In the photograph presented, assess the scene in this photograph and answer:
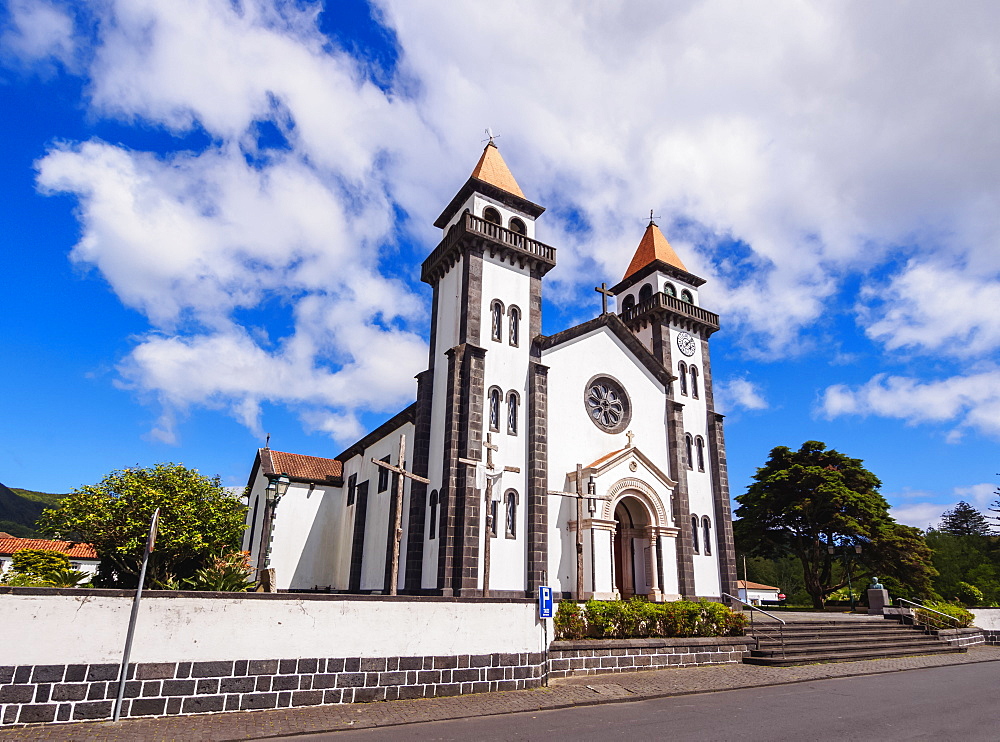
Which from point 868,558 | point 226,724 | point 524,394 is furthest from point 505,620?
point 868,558

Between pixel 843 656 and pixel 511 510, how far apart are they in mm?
10867

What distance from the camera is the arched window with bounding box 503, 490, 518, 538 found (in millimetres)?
20797

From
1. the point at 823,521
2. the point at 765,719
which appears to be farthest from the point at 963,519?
the point at 765,719

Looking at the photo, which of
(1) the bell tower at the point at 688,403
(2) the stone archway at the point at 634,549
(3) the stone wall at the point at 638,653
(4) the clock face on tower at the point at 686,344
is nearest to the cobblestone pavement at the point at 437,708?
(3) the stone wall at the point at 638,653

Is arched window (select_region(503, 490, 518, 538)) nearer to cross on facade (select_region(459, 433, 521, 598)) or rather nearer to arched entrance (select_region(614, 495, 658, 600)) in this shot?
cross on facade (select_region(459, 433, 521, 598))

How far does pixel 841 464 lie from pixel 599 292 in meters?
21.2

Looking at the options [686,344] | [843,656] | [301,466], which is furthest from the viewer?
[301,466]

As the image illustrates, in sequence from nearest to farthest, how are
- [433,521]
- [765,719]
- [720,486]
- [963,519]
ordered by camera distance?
[765,719]
[433,521]
[720,486]
[963,519]

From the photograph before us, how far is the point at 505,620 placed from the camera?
12039 millimetres

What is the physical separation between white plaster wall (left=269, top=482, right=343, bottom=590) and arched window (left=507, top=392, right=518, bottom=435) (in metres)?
15.2

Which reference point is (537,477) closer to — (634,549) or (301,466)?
(634,549)

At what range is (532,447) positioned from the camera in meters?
21.8

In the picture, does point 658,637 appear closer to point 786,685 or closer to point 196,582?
point 786,685

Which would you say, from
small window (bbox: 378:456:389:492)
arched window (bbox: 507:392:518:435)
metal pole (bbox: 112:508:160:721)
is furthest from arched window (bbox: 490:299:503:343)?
metal pole (bbox: 112:508:160:721)
